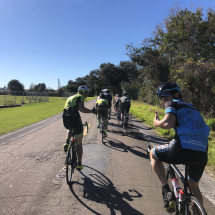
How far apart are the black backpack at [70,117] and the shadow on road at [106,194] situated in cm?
128

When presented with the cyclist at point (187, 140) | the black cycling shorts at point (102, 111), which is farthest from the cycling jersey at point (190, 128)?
the black cycling shorts at point (102, 111)

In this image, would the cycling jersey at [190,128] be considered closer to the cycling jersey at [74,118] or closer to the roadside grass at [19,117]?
the cycling jersey at [74,118]

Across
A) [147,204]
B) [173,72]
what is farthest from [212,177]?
[173,72]

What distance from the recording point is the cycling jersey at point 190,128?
6.84 feet

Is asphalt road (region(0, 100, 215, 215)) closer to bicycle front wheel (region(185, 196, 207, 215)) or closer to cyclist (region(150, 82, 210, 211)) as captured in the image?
bicycle front wheel (region(185, 196, 207, 215))

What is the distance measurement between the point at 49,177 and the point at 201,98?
10966 millimetres

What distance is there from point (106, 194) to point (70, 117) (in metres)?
1.74

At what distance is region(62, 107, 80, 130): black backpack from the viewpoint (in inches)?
149

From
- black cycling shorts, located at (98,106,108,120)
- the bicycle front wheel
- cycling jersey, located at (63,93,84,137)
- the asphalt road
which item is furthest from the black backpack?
black cycling shorts, located at (98,106,108,120)

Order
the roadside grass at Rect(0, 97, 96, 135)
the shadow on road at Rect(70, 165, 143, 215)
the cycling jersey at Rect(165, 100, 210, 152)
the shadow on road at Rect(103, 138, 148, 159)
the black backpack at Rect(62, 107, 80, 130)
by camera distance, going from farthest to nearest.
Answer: the roadside grass at Rect(0, 97, 96, 135), the shadow on road at Rect(103, 138, 148, 159), the black backpack at Rect(62, 107, 80, 130), the shadow on road at Rect(70, 165, 143, 215), the cycling jersey at Rect(165, 100, 210, 152)

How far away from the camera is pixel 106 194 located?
3287 mm

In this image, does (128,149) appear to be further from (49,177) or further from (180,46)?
(180,46)

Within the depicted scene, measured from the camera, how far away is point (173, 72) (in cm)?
1350

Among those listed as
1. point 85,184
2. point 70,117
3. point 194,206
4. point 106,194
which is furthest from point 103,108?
point 194,206
